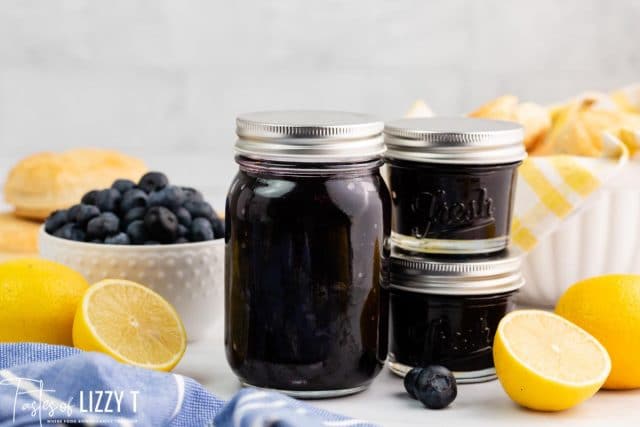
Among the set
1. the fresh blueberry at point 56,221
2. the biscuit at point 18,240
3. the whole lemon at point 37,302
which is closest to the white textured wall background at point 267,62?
the biscuit at point 18,240

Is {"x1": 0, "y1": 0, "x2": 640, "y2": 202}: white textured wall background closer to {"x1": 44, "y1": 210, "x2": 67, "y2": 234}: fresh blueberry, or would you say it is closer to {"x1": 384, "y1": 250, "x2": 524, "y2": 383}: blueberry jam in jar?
{"x1": 44, "y1": 210, "x2": 67, "y2": 234}: fresh blueberry

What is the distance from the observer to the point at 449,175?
105 cm

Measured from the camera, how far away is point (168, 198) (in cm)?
121

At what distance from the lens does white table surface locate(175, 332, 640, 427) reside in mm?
971

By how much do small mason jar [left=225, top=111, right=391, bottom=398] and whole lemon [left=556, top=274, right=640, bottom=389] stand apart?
245 millimetres

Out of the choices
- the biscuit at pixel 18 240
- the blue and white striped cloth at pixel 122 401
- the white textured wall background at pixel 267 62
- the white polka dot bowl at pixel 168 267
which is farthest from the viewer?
the white textured wall background at pixel 267 62

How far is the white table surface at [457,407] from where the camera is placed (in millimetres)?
971

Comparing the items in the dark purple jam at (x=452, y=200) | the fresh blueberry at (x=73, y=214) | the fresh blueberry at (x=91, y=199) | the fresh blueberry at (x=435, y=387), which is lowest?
the fresh blueberry at (x=435, y=387)

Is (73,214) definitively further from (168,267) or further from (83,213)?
(168,267)

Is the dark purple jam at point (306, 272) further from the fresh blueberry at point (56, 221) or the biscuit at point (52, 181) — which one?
the biscuit at point (52, 181)

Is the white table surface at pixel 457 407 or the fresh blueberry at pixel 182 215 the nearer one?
the white table surface at pixel 457 407

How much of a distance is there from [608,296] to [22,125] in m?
1.90

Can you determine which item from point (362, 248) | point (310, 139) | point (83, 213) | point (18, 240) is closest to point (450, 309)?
point (362, 248)

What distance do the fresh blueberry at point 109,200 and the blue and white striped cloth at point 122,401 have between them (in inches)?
12.5
